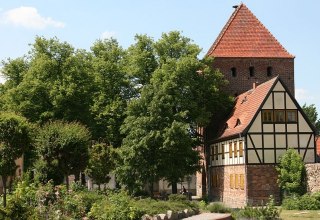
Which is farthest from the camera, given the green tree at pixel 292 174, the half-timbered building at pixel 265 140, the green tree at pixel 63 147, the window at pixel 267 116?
the window at pixel 267 116

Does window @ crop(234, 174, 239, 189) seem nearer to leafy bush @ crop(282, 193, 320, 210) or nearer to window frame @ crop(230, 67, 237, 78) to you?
leafy bush @ crop(282, 193, 320, 210)

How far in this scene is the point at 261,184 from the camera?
38.8 m

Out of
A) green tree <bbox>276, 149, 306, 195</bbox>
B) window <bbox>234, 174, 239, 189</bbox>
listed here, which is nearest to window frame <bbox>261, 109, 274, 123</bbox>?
green tree <bbox>276, 149, 306, 195</bbox>

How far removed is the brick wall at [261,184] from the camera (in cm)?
3872

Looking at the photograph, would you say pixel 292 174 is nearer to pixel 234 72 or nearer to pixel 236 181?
pixel 236 181

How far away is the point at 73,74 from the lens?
4678 centimetres

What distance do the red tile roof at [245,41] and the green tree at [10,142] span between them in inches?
1072

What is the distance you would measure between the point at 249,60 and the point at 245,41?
1.89 meters

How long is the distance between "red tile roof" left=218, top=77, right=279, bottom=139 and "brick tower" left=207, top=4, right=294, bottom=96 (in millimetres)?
4384

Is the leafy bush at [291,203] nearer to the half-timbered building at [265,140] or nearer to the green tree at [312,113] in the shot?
the half-timbered building at [265,140]

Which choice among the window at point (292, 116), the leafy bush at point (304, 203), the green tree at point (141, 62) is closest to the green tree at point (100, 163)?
the green tree at point (141, 62)

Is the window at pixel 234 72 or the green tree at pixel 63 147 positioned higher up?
the window at pixel 234 72

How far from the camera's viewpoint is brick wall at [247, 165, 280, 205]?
127ft

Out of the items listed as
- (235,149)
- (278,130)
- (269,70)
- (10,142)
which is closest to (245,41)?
(269,70)
